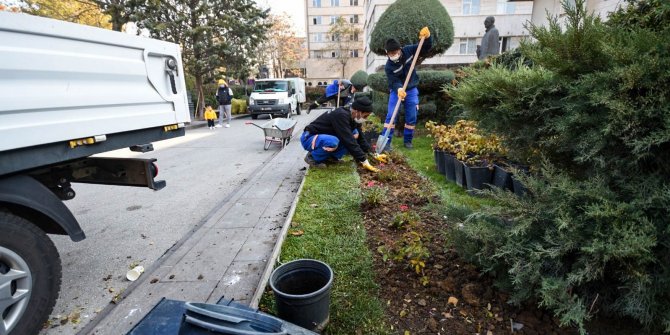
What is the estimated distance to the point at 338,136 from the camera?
16.7 feet

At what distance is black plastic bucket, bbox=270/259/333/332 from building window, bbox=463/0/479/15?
26.5 meters

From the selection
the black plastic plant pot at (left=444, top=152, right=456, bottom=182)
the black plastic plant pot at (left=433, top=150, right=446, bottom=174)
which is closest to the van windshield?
the black plastic plant pot at (left=433, top=150, right=446, bottom=174)

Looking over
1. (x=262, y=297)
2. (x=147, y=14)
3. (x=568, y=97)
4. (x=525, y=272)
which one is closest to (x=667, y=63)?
(x=568, y=97)

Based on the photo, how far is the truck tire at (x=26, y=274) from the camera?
5.86ft

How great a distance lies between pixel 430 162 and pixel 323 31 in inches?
1907

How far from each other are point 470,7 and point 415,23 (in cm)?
1897

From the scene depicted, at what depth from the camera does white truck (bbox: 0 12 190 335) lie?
178 cm

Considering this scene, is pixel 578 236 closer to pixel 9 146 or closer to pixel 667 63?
pixel 667 63

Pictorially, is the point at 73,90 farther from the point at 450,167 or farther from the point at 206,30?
the point at 206,30

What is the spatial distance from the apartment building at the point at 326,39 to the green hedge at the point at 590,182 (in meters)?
47.1

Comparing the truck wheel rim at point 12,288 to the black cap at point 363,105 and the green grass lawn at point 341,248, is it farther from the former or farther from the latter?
the black cap at point 363,105

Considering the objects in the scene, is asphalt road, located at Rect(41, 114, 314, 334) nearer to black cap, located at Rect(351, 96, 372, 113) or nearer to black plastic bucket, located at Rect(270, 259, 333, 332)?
black plastic bucket, located at Rect(270, 259, 333, 332)

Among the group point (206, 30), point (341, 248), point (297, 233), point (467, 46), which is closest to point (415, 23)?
point (297, 233)

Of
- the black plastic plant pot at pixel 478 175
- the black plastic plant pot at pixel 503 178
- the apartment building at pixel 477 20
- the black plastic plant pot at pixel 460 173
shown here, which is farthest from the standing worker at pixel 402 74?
the apartment building at pixel 477 20
